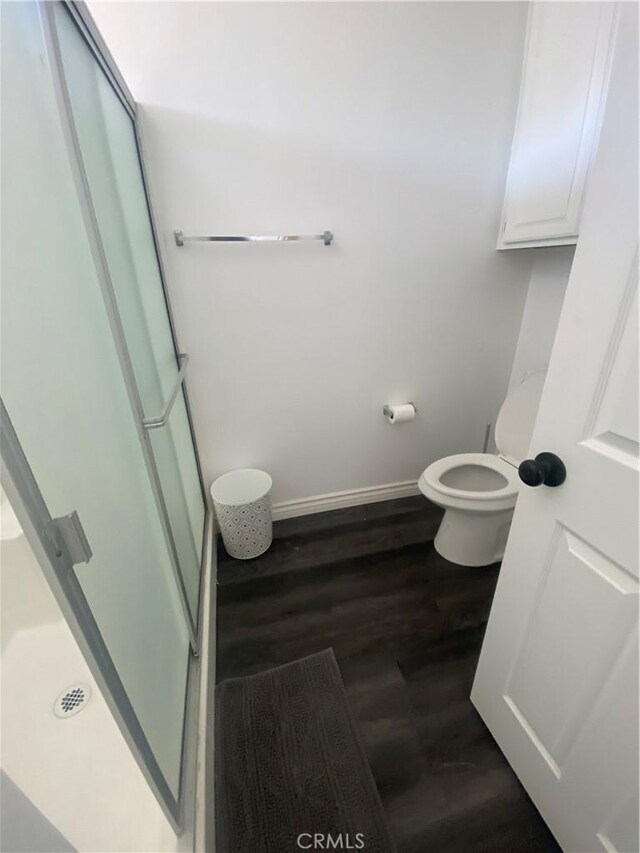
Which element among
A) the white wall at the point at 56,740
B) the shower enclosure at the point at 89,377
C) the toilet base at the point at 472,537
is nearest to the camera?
the shower enclosure at the point at 89,377

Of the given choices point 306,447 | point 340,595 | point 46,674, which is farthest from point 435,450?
point 46,674

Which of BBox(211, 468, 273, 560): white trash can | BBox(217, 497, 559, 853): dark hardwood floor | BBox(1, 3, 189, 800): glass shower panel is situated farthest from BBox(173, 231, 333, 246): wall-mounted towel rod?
BBox(217, 497, 559, 853): dark hardwood floor

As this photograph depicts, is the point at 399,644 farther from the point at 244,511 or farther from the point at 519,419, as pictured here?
the point at 519,419

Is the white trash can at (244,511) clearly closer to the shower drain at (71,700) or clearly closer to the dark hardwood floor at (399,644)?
the dark hardwood floor at (399,644)

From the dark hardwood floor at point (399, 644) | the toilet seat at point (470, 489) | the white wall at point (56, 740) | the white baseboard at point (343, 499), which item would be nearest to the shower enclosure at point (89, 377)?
the white wall at point (56, 740)

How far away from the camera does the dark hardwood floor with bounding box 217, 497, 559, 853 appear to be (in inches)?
37.8

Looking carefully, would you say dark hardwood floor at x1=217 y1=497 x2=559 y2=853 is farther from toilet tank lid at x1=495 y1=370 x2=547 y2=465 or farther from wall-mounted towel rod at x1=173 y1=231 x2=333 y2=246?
wall-mounted towel rod at x1=173 y1=231 x2=333 y2=246

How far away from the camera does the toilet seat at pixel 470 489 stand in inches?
58.3

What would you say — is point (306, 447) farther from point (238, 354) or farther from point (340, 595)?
point (340, 595)

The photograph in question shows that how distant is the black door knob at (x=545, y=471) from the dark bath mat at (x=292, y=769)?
3.19ft

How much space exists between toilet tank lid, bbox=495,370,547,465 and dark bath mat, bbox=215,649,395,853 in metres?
1.20

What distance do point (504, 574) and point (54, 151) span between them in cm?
133

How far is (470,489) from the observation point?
177cm

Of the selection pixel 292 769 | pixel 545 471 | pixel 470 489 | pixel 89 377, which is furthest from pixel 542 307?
pixel 292 769
